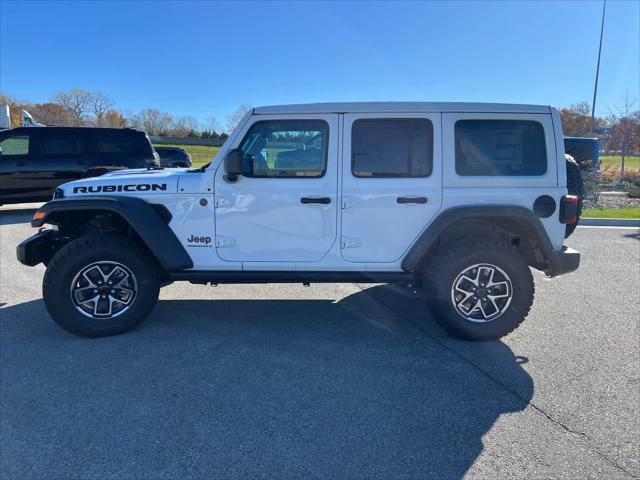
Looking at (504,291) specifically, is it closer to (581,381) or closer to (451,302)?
(451,302)

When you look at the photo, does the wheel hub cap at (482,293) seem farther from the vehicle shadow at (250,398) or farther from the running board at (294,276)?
the running board at (294,276)

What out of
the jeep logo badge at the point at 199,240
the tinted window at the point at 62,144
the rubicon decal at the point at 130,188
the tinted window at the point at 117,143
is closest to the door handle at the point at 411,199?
the jeep logo badge at the point at 199,240

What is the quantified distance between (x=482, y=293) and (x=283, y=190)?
1969mm

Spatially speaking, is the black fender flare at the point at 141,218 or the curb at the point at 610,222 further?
the curb at the point at 610,222

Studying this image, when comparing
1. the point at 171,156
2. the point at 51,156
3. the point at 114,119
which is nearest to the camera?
the point at 51,156

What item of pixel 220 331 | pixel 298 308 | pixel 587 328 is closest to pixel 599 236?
pixel 587 328

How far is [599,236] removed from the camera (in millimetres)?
8234

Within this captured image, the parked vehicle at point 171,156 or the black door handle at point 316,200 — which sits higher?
the parked vehicle at point 171,156

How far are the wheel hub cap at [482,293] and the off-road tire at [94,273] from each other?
2737 mm

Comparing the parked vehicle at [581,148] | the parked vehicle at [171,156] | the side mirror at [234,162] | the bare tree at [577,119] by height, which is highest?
the bare tree at [577,119]

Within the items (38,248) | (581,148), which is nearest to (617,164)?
(581,148)

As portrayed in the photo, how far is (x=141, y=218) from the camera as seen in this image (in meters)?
3.71

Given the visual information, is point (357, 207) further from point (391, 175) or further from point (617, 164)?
point (617, 164)

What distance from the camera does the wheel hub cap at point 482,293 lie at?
3766 millimetres
